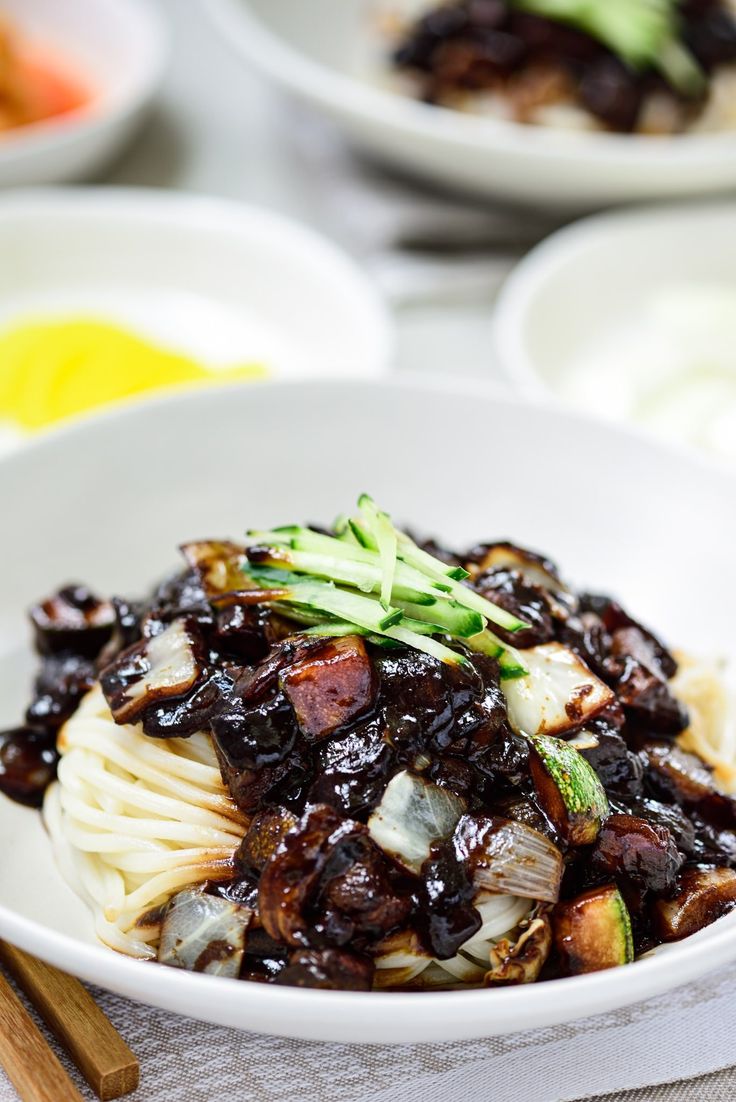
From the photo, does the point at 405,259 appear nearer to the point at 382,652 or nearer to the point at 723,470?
the point at 723,470

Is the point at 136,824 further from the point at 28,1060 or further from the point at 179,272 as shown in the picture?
the point at 179,272

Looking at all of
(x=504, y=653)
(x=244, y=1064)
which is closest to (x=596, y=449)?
(x=504, y=653)

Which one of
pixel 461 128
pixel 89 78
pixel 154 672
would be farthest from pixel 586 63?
pixel 154 672

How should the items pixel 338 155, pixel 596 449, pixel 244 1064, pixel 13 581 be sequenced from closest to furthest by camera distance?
1. pixel 244 1064
2. pixel 13 581
3. pixel 596 449
4. pixel 338 155

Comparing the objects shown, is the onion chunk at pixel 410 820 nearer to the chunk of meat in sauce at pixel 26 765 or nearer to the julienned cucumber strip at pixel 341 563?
the julienned cucumber strip at pixel 341 563

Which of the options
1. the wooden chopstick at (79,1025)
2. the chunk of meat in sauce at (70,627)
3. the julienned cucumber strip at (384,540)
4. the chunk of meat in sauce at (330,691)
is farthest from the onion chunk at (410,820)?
the chunk of meat in sauce at (70,627)

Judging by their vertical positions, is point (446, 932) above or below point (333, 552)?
below

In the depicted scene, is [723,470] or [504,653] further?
[723,470]
